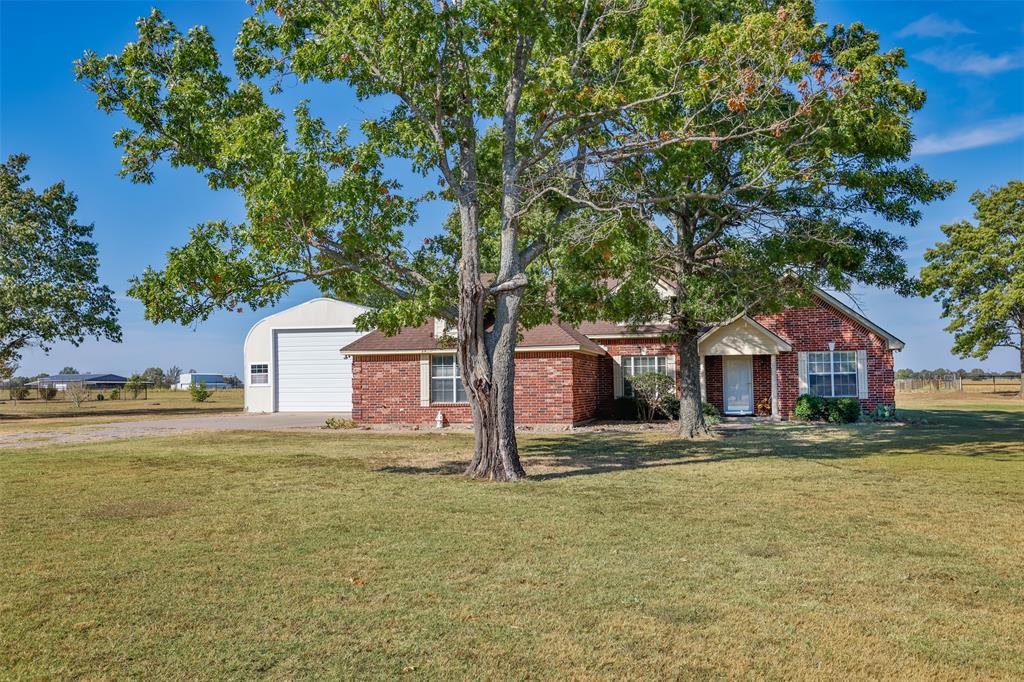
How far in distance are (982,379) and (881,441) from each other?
6606 cm

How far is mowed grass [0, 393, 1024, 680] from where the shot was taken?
13.3 ft

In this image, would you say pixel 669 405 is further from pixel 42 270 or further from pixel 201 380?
pixel 201 380

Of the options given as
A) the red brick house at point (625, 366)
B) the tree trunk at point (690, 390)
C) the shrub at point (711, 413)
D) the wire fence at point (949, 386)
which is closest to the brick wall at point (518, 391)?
the red brick house at point (625, 366)

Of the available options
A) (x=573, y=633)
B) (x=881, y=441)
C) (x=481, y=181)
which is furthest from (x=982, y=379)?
(x=573, y=633)

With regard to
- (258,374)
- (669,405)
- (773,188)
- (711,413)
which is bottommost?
(711,413)

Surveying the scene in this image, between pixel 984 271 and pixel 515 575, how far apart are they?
139 ft

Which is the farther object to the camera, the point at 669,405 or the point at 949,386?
the point at 949,386

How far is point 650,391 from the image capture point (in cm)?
2341

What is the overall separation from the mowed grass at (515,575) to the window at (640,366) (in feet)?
43.1

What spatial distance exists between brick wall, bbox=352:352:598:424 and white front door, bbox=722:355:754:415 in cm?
461

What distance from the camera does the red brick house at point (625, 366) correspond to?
21.4m

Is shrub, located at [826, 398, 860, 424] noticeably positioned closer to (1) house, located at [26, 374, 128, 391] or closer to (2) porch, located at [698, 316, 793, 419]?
(2) porch, located at [698, 316, 793, 419]

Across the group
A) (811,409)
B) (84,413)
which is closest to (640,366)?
(811,409)

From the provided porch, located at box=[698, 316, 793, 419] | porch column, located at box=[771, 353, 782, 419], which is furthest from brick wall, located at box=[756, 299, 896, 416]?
porch, located at box=[698, 316, 793, 419]
